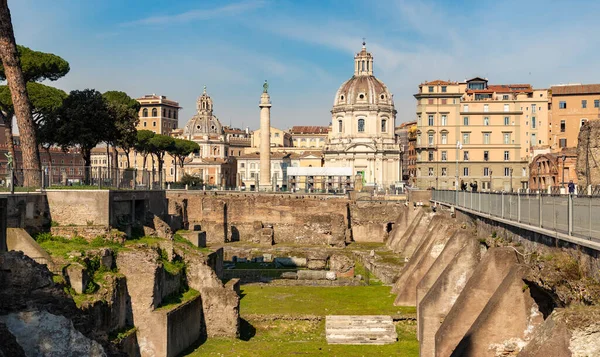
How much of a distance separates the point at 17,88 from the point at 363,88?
72386 millimetres

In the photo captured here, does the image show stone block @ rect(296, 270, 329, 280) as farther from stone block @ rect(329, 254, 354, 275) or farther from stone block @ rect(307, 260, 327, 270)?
stone block @ rect(307, 260, 327, 270)

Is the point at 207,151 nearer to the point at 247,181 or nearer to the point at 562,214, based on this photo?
the point at 247,181

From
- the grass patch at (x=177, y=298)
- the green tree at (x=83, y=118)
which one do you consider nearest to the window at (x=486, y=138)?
A: the green tree at (x=83, y=118)

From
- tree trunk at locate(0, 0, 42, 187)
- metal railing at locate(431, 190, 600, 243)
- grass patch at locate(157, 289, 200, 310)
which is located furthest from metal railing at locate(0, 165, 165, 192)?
metal railing at locate(431, 190, 600, 243)

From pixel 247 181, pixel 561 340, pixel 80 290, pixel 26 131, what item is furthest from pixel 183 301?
pixel 247 181

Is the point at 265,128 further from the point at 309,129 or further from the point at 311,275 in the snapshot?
the point at 309,129

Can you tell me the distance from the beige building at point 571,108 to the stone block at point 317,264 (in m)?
26.8

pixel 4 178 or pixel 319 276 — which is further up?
pixel 4 178

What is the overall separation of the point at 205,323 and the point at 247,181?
90.7 metres

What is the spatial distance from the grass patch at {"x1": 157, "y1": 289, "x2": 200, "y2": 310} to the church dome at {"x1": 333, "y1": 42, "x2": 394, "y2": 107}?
238ft

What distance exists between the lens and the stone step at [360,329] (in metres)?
22.5

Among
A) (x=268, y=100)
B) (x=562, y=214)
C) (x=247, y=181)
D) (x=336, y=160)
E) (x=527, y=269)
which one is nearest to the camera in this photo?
(x=562, y=214)

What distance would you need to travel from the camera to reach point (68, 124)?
3638 centimetres

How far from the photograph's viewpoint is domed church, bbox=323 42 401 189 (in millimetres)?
91562
